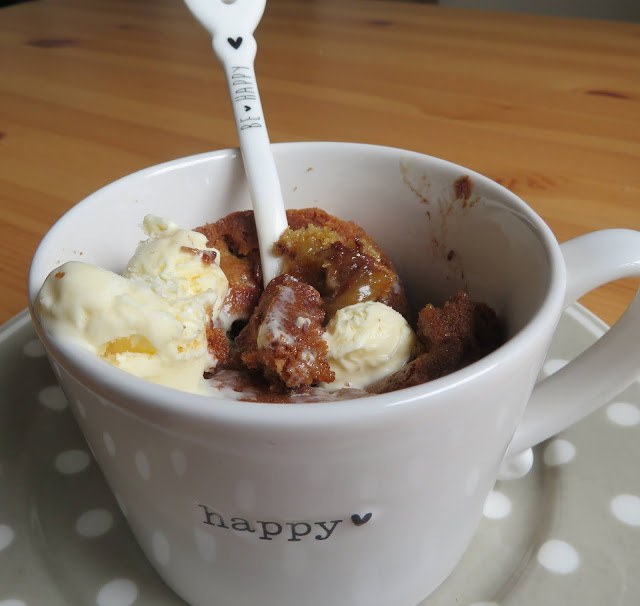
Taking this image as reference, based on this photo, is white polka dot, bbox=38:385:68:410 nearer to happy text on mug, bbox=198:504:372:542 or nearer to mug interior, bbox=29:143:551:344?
mug interior, bbox=29:143:551:344

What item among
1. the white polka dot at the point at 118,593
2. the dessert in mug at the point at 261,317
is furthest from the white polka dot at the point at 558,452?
the white polka dot at the point at 118,593

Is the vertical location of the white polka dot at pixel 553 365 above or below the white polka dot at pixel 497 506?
above

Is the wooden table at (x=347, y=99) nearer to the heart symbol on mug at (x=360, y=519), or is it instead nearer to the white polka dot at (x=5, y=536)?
the white polka dot at (x=5, y=536)

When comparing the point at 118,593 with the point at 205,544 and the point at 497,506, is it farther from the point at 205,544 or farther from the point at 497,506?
the point at 497,506

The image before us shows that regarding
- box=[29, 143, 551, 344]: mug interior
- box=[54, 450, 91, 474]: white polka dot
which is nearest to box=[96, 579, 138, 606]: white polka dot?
box=[54, 450, 91, 474]: white polka dot

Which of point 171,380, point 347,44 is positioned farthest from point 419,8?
point 171,380

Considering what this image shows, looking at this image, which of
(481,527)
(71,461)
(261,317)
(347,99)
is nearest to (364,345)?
(261,317)

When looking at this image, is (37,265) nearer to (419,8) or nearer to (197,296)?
(197,296)

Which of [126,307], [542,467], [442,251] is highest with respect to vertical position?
[126,307]
